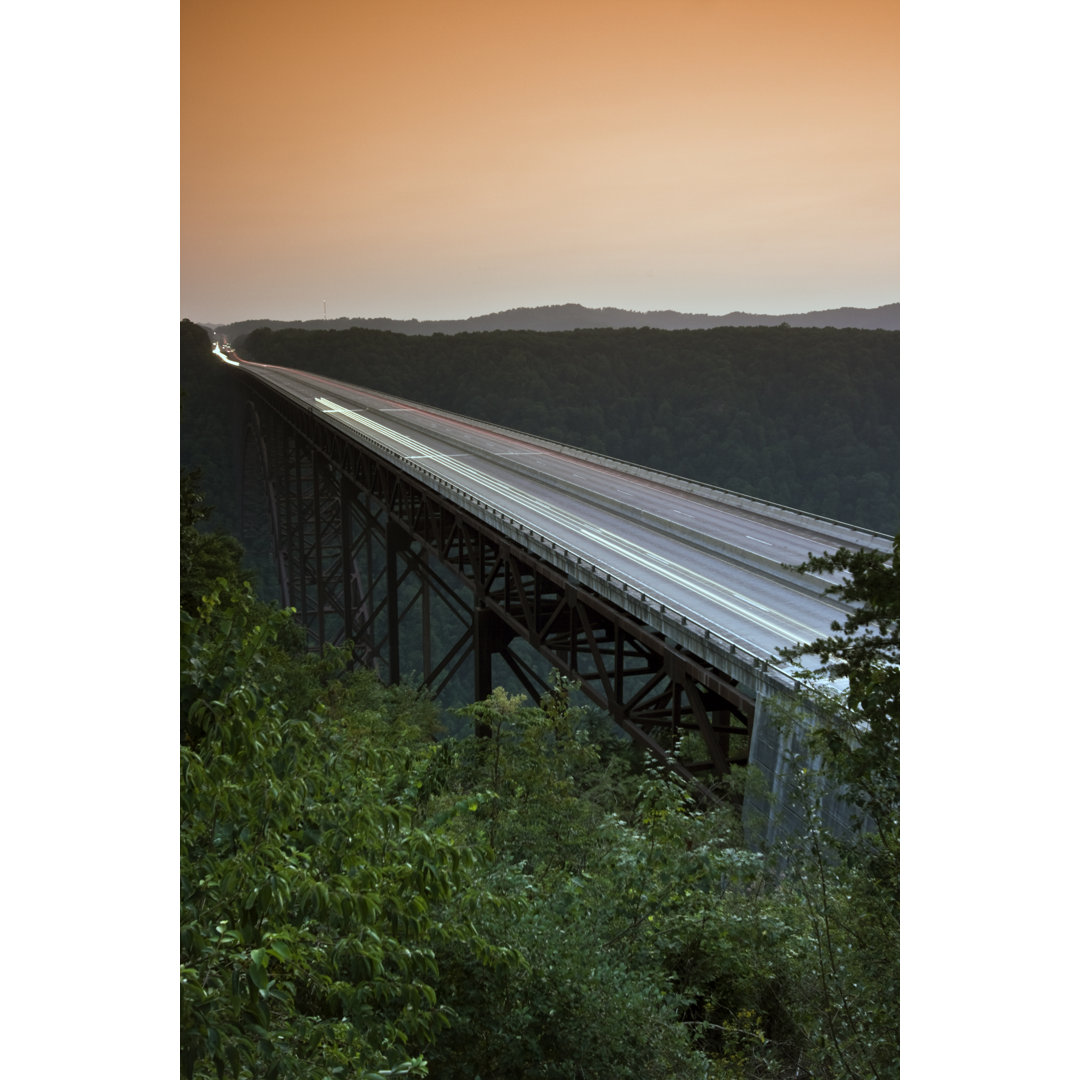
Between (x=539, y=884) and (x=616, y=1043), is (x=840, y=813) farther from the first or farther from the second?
(x=539, y=884)

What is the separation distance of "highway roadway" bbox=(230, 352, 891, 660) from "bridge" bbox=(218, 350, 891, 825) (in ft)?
0.21

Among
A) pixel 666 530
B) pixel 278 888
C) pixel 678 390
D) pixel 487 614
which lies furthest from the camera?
pixel 678 390

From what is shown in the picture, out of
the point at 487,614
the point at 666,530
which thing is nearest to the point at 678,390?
the point at 666,530

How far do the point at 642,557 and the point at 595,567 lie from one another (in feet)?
10.2

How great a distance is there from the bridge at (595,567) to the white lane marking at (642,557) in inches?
2.5

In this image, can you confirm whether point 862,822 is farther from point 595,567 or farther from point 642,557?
point 642,557

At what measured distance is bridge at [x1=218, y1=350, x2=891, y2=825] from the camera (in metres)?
10.2

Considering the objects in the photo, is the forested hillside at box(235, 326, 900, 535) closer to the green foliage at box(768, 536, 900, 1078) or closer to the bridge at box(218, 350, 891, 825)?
the bridge at box(218, 350, 891, 825)

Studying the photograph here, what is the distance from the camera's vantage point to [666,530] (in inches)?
755

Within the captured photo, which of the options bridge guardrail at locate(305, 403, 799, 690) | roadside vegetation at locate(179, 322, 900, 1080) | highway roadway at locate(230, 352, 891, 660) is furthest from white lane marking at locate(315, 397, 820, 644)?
roadside vegetation at locate(179, 322, 900, 1080)

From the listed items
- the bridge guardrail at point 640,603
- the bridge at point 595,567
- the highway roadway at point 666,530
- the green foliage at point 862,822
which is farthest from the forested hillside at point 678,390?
the green foliage at point 862,822
